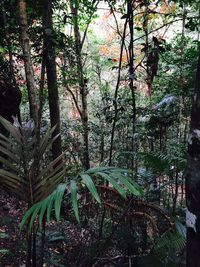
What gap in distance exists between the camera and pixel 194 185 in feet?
4.65

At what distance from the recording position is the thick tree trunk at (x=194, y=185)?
4.63ft

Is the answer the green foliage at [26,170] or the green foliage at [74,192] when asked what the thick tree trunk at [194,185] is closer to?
the green foliage at [74,192]

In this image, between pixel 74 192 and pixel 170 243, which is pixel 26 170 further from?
pixel 170 243

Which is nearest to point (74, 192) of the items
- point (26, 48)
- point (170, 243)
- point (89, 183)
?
point (89, 183)

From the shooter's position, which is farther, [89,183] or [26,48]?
[26,48]

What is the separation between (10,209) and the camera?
171 inches

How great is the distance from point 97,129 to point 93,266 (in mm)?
5413

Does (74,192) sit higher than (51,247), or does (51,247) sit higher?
(74,192)

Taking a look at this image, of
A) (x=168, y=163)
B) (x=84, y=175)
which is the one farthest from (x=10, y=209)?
(x=84, y=175)

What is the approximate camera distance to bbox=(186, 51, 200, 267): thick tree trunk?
4.63 ft

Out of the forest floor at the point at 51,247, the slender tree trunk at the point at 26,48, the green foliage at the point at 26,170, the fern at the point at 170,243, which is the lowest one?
the forest floor at the point at 51,247

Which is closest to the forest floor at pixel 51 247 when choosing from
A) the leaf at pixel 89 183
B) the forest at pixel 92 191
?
the forest at pixel 92 191

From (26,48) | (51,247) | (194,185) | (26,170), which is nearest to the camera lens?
(194,185)

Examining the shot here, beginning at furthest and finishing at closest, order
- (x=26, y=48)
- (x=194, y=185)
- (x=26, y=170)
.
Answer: (x=26, y=48)
(x=26, y=170)
(x=194, y=185)
